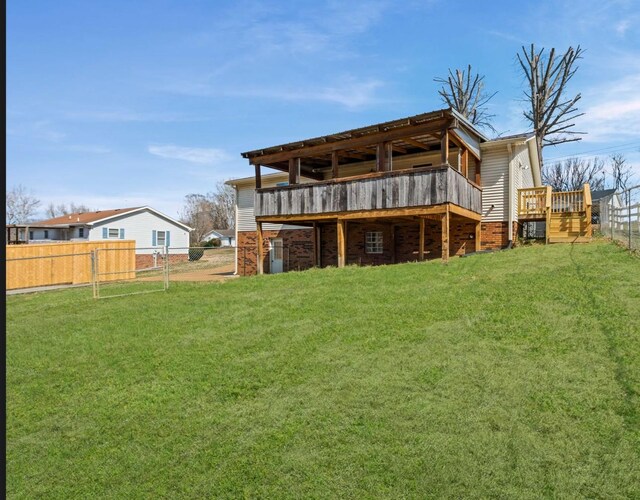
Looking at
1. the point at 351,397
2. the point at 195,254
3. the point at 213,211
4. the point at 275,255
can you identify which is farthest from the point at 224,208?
the point at 351,397

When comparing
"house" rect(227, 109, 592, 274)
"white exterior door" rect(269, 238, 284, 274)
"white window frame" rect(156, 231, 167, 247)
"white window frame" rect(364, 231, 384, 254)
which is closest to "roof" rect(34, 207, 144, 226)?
"white window frame" rect(156, 231, 167, 247)

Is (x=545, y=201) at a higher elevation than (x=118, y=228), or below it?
higher

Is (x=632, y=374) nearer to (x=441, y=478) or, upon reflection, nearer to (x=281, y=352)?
(x=441, y=478)

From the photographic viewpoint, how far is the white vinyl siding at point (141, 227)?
33156 millimetres

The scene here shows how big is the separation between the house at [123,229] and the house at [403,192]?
1749 centimetres

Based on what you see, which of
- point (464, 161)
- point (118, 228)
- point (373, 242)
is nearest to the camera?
point (464, 161)

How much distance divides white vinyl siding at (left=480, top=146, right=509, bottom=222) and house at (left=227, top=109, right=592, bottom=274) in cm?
3

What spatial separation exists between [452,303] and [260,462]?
492cm

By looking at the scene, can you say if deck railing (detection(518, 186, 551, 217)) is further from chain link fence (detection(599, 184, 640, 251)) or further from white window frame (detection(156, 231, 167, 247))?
white window frame (detection(156, 231, 167, 247))

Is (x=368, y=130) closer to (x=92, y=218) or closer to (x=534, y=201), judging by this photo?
(x=534, y=201)

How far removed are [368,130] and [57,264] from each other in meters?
14.8

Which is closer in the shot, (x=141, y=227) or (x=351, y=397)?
(x=351, y=397)

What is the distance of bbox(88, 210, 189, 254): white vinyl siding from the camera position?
33156 mm

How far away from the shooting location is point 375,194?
14.3m
